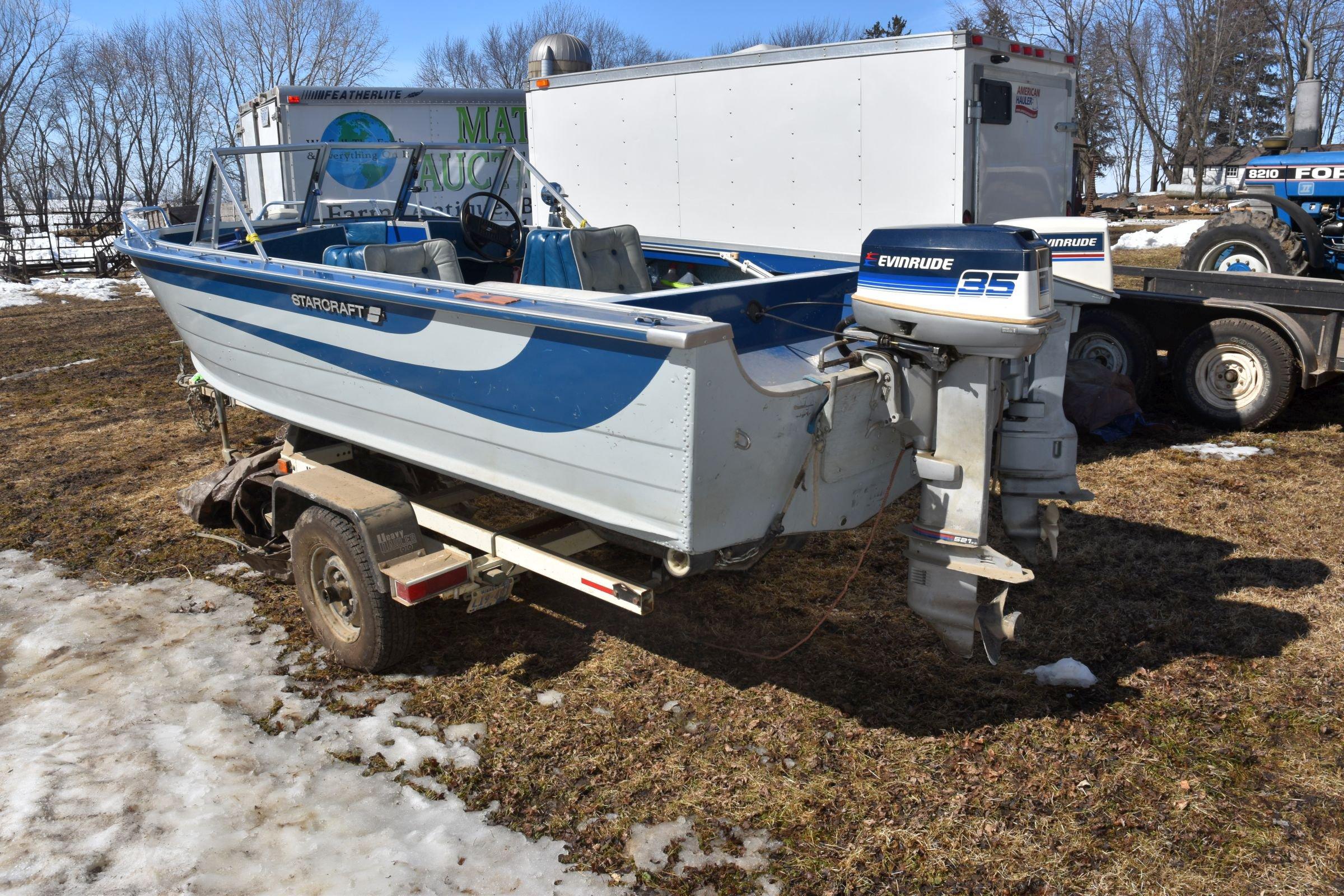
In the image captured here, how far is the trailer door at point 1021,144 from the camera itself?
5980 mm

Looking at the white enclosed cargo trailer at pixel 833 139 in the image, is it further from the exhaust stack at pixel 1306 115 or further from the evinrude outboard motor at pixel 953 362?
the exhaust stack at pixel 1306 115

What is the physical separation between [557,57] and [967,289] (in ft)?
26.8

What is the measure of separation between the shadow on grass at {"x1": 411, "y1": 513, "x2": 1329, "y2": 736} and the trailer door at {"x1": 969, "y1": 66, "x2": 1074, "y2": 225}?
250 cm

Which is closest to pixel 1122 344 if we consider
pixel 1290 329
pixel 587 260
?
pixel 1290 329

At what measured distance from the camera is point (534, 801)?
2.90m

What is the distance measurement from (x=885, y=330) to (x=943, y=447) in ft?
1.33

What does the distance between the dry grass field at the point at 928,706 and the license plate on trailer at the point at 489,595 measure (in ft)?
1.05

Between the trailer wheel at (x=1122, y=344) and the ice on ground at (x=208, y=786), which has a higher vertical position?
the trailer wheel at (x=1122, y=344)

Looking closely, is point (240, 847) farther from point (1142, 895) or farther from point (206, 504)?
point (206, 504)

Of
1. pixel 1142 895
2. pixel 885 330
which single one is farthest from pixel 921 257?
pixel 1142 895

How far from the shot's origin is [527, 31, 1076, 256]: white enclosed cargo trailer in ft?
19.5

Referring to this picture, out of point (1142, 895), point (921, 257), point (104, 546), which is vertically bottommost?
point (1142, 895)

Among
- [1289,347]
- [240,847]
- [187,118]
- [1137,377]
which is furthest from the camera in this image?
[187,118]

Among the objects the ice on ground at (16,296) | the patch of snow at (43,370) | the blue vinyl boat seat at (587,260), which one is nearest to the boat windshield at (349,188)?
the blue vinyl boat seat at (587,260)
